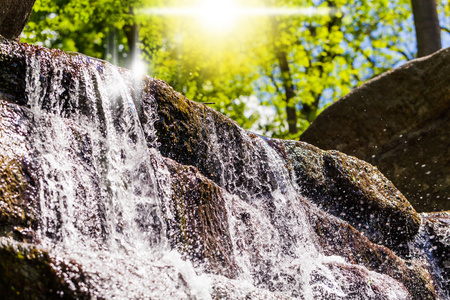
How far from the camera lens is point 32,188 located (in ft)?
8.04

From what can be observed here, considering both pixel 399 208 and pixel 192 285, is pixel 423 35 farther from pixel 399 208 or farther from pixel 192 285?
pixel 192 285

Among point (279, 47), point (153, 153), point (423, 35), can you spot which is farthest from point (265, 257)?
point (279, 47)

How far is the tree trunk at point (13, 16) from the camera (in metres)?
4.36

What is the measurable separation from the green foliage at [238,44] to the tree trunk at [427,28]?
4.17m

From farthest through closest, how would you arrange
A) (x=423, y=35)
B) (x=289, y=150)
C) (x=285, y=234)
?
(x=423, y=35)
(x=289, y=150)
(x=285, y=234)

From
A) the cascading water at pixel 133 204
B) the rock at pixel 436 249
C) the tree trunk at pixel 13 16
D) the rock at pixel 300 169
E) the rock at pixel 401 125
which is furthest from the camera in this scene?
the rock at pixel 401 125

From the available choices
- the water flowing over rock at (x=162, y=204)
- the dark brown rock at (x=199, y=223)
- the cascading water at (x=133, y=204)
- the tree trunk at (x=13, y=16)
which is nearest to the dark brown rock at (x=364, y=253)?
the water flowing over rock at (x=162, y=204)

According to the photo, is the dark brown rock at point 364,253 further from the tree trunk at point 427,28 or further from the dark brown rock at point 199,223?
the tree trunk at point 427,28

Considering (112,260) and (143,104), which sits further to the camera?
(143,104)

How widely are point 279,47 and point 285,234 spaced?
1033cm

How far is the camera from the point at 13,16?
4457 mm

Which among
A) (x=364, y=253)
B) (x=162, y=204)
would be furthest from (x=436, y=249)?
(x=162, y=204)

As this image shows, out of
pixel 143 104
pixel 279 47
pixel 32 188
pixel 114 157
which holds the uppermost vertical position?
pixel 279 47

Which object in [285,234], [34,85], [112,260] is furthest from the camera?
[285,234]
